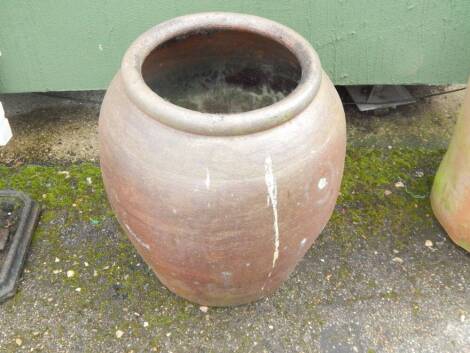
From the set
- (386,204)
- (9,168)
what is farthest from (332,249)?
(9,168)

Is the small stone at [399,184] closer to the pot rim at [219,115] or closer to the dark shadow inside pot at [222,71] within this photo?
the dark shadow inside pot at [222,71]

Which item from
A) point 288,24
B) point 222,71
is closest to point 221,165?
point 222,71

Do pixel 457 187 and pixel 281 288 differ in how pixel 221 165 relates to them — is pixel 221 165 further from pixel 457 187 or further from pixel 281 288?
pixel 457 187

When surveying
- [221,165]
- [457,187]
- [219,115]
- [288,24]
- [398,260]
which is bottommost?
[398,260]

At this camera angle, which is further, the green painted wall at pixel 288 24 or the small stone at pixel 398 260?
the green painted wall at pixel 288 24

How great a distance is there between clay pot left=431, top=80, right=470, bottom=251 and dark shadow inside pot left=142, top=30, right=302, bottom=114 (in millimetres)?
791

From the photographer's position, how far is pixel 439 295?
211 cm

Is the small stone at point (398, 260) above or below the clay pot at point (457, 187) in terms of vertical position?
below

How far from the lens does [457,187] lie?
86.1 inches

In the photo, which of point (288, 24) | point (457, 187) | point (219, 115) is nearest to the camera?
point (219, 115)

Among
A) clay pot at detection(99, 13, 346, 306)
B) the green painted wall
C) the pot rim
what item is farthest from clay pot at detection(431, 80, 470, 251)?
the pot rim

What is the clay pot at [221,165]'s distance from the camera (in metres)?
1.36

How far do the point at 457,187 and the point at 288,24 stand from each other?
1.10 m

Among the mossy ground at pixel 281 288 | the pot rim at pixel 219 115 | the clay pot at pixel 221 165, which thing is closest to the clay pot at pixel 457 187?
the mossy ground at pixel 281 288
